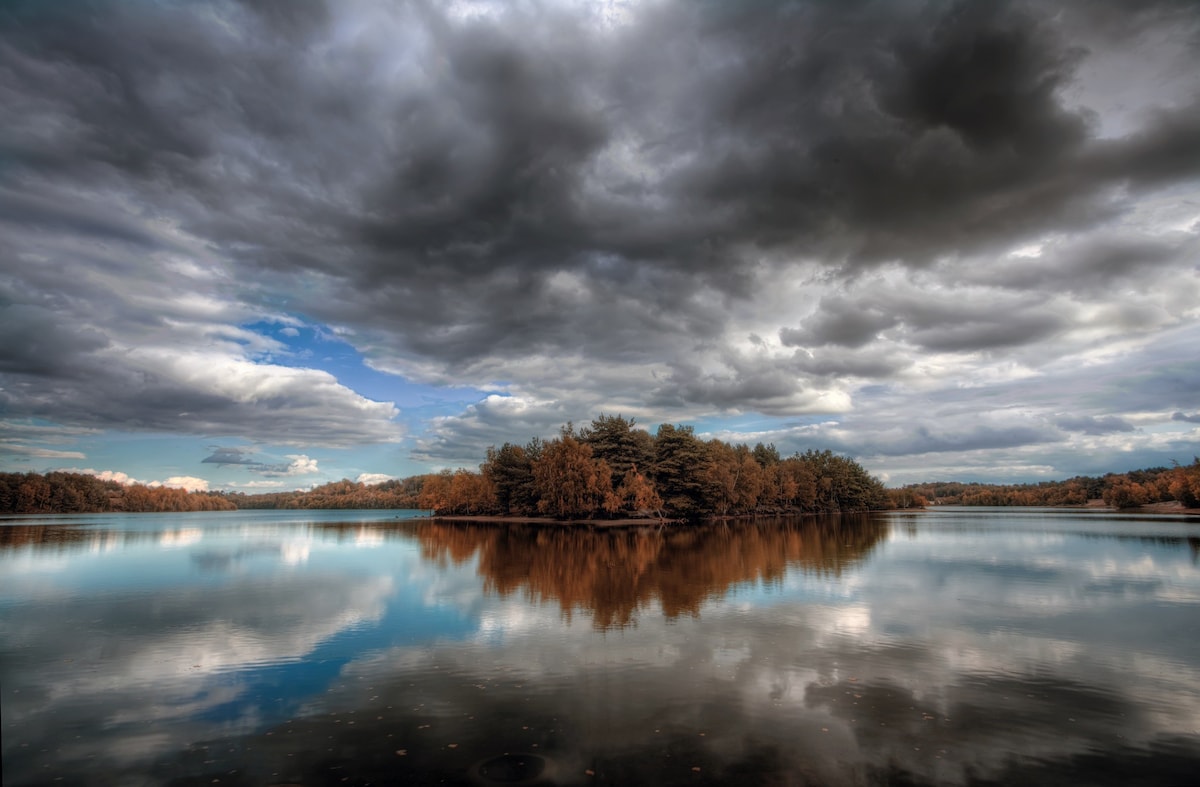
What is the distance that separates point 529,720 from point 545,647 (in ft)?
16.5

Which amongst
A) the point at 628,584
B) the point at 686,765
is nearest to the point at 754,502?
the point at 628,584

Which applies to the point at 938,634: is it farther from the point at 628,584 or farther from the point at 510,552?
the point at 510,552

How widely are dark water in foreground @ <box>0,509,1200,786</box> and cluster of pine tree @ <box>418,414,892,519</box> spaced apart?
62.4m

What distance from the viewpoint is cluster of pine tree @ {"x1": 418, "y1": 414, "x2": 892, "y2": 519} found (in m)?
89.7

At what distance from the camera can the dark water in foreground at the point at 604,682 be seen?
845 centimetres

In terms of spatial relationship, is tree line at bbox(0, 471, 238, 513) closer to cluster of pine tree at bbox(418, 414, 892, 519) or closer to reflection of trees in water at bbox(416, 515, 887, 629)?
cluster of pine tree at bbox(418, 414, 892, 519)

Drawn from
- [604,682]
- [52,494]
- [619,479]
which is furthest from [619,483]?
[52,494]

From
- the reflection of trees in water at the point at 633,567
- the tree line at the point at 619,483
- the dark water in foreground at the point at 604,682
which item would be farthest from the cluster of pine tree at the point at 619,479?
the dark water in foreground at the point at 604,682

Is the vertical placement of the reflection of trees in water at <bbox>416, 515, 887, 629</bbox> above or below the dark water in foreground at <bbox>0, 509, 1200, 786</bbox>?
below

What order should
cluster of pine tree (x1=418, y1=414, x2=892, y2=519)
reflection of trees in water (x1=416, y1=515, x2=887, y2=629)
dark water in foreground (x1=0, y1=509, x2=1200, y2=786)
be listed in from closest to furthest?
dark water in foreground (x1=0, y1=509, x2=1200, y2=786)
reflection of trees in water (x1=416, y1=515, x2=887, y2=629)
cluster of pine tree (x1=418, y1=414, x2=892, y2=519)

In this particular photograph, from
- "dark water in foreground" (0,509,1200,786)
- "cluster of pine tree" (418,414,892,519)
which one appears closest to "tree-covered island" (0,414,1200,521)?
"cluster of pine tree" (418,414,892,519)

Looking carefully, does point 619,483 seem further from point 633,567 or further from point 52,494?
point 52,494

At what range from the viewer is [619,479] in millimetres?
95500

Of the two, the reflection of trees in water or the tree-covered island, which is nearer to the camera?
the reflection of trees in water
